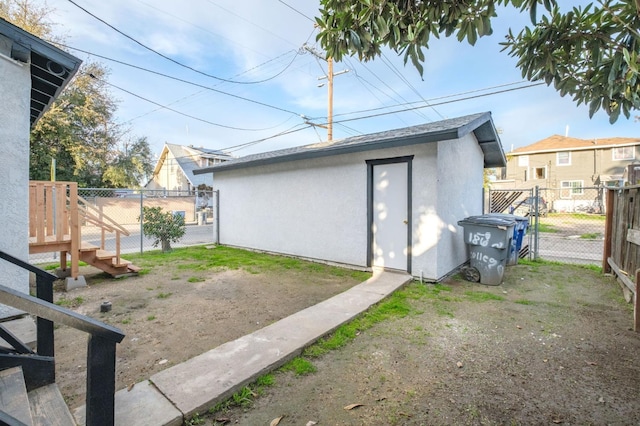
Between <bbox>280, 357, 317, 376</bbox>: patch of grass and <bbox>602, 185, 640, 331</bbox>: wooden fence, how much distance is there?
396 cm

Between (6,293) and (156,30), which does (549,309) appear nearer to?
(6,293)

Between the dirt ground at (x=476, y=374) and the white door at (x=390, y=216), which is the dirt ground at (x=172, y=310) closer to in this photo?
the white door at (x=390, y=216)

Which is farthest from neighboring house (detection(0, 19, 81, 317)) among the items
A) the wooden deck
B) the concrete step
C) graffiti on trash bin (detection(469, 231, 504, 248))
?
graffiti on trash bin (detection(469, 231, 504, 248))

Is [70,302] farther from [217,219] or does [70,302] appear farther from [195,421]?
[217,219]

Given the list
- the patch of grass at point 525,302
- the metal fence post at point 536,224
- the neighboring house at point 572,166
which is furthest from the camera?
the neighboring house at point 572,166

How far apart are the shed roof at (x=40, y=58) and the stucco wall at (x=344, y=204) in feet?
15.6

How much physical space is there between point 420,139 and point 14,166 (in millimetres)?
5605

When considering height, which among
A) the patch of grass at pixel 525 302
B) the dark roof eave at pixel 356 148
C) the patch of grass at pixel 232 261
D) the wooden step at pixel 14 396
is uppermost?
the dark roof eave at pixel 356 148

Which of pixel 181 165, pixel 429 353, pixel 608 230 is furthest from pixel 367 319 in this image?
pixel 181 165

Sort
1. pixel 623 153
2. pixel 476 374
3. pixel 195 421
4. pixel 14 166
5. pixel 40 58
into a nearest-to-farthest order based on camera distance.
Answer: pixel 195 421, pixel 476 374, pixel 14 166, pixel 40 58, pixel 623 153

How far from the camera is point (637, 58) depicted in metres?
1.82

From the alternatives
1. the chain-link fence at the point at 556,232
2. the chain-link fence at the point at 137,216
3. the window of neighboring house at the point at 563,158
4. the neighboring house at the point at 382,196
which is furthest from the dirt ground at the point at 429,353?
the window of neighboring house at the point at 563,158

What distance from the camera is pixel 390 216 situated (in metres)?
6.18

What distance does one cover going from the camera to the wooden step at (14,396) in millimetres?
1514
